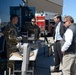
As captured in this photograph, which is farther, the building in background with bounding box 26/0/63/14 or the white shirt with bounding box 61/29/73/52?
the building in background with bounding box 26/0/63/14

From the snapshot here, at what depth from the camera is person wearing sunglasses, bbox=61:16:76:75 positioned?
6.57 m

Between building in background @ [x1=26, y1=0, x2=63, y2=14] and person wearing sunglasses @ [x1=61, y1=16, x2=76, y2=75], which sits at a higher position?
building in background @ [x1=26, y1=0, x2=63, y2=14]

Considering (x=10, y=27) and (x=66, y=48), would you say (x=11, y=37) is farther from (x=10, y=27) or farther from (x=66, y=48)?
(x=66, y=48)

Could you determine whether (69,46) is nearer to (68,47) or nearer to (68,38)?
(68,47)

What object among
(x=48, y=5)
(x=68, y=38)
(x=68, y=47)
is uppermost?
(x=48, y=5)

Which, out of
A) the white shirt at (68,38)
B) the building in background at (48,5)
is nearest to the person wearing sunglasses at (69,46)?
the white shirt at (68,38)

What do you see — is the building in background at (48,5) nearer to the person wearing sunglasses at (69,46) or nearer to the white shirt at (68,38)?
the person wearing sunglasses at (69,46)

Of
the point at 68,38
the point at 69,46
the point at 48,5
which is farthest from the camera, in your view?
the point at 48,5

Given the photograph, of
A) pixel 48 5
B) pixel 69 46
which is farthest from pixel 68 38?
pixel 48 5

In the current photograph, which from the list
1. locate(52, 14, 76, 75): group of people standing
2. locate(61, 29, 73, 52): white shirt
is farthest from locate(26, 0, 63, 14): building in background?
locate(61, 29, 73, 52): white shirt

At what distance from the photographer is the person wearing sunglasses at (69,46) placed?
657cm

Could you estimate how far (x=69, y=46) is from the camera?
671 cm

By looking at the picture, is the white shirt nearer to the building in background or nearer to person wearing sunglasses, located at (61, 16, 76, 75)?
person wearing sunglasses, located at (61, 16, 76, 75)

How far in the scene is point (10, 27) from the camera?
7340mm
